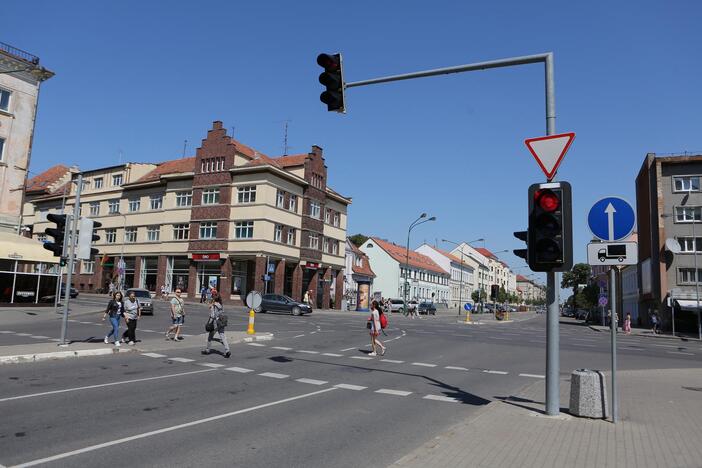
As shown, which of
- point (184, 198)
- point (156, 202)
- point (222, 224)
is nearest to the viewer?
point (222, 224)

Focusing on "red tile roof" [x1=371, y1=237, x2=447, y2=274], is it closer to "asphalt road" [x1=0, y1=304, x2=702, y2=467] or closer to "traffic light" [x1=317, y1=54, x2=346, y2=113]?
"asphalt road" [x1=0, y1=304, x2=702, y2=467]

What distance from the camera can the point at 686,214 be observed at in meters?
45.4

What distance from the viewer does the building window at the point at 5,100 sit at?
32250mm

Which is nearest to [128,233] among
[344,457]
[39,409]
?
[39,409]

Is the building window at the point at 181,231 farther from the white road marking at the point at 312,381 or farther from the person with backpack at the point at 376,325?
the white road marking at the point at 312,381

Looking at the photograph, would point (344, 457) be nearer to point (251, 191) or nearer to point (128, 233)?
point (251, 191)

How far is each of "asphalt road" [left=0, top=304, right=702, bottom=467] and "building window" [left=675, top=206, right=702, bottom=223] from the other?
1371 inches

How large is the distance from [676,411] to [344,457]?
5783 millimetres

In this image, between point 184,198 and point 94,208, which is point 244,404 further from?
point 94,208

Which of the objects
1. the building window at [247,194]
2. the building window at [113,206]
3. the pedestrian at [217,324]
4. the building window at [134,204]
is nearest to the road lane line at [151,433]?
the pedestrian at [217,324]

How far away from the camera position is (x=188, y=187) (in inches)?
2063

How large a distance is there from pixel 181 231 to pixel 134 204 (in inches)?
352

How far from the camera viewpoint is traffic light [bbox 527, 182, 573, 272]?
7477mm

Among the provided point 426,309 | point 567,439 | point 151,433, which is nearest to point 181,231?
point 426,309
